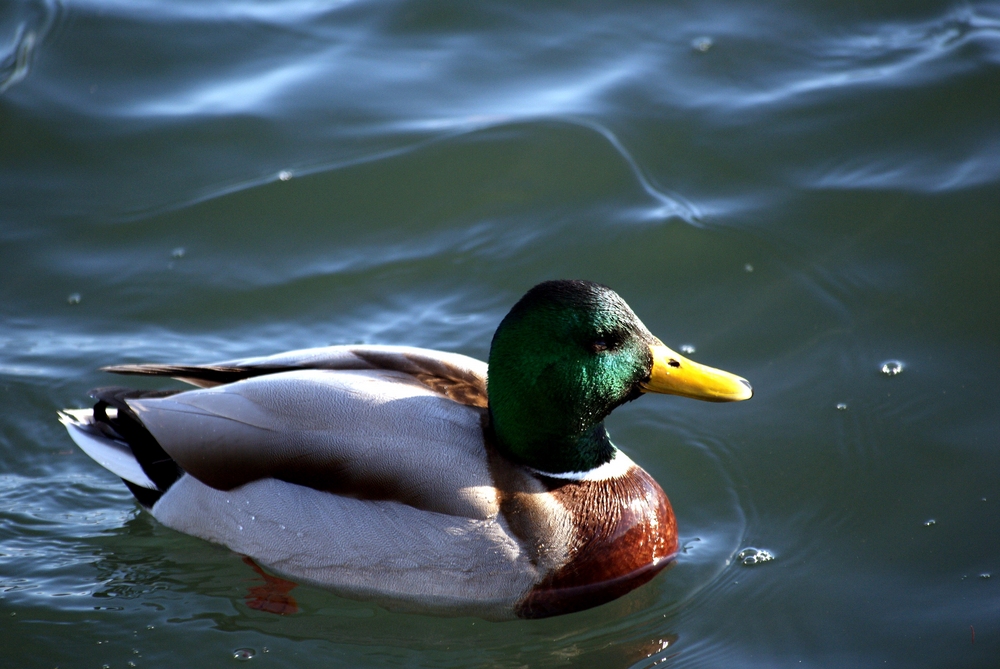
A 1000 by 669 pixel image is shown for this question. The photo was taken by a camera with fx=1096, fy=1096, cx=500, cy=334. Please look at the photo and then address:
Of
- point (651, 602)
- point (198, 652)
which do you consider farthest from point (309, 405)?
point (651, 602)

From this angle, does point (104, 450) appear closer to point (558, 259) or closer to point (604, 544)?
point (604, 544)

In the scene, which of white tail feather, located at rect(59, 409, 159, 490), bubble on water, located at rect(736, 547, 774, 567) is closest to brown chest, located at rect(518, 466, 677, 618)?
bubble on water, located at rect(736, 547, 774, 567)

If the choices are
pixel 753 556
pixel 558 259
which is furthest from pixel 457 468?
pixel 558 259

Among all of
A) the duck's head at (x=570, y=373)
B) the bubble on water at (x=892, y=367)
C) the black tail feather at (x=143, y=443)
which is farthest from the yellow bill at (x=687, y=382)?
the black tail feather at (x=143, y=443)

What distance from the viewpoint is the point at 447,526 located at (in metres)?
4.27

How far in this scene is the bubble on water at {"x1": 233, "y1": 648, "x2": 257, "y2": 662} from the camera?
14.6ft

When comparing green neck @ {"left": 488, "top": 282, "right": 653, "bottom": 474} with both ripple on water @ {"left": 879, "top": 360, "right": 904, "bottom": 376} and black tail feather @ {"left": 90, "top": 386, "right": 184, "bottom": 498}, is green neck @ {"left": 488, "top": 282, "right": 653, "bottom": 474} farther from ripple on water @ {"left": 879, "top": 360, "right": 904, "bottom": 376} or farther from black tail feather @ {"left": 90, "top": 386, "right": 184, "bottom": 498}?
ripple on water @ {"left": 879, "top": 360, "right": 904, "bottom": 376}

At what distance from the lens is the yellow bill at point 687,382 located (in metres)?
4.41

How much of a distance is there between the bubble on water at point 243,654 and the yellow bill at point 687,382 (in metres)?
1.92

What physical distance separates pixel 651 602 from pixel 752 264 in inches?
97.8

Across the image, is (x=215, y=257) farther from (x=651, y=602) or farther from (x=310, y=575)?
(x=651, y=602)

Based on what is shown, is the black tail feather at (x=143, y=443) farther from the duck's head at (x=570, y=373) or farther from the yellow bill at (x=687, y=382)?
the yellow bill at (x=687, y=382)

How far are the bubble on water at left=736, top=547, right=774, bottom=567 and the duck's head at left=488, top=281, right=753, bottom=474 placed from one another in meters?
0.83

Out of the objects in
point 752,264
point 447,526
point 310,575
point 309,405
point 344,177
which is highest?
point 344,177
